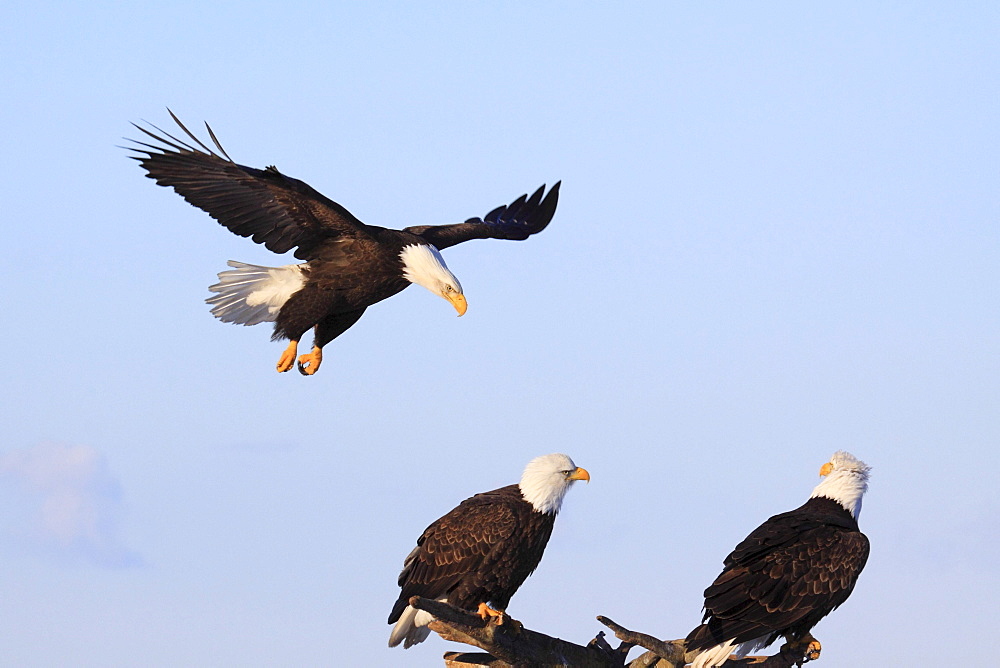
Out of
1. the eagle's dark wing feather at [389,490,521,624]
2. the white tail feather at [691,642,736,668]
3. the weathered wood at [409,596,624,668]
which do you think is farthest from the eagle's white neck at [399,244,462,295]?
the white tail feather at [691,642,736,668]

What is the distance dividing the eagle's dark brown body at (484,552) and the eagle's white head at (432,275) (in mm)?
2138

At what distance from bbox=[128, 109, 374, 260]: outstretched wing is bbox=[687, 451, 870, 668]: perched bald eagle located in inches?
155

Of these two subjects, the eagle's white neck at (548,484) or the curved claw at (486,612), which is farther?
the eagle's white neck at (548,484)

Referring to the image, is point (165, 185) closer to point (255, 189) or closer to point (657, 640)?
point (255, 189)

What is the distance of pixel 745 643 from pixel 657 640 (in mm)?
743

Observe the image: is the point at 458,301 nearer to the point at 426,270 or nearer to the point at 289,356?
the point at 426,270

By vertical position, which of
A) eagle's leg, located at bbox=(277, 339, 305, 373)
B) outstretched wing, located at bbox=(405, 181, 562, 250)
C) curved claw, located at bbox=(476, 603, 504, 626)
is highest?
outstretched wing, located at bbox=(405, 181, 562, 250)

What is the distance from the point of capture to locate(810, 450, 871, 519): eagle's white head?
8.66 m

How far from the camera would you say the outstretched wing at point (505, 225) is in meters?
11.9

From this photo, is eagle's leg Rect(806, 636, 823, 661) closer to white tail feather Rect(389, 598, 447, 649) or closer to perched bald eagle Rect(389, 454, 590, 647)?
perched bald eagle Rect(389, 454, 590, 647)

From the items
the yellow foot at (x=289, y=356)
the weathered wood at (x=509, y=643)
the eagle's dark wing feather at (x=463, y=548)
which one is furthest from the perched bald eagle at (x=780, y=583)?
the yellow foot at (x=289, y=356)

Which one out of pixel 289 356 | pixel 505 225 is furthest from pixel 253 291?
pixel 505 225

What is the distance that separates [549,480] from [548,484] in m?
0.03

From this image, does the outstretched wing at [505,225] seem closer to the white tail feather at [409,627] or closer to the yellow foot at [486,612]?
the white tail feather at [409,627]
